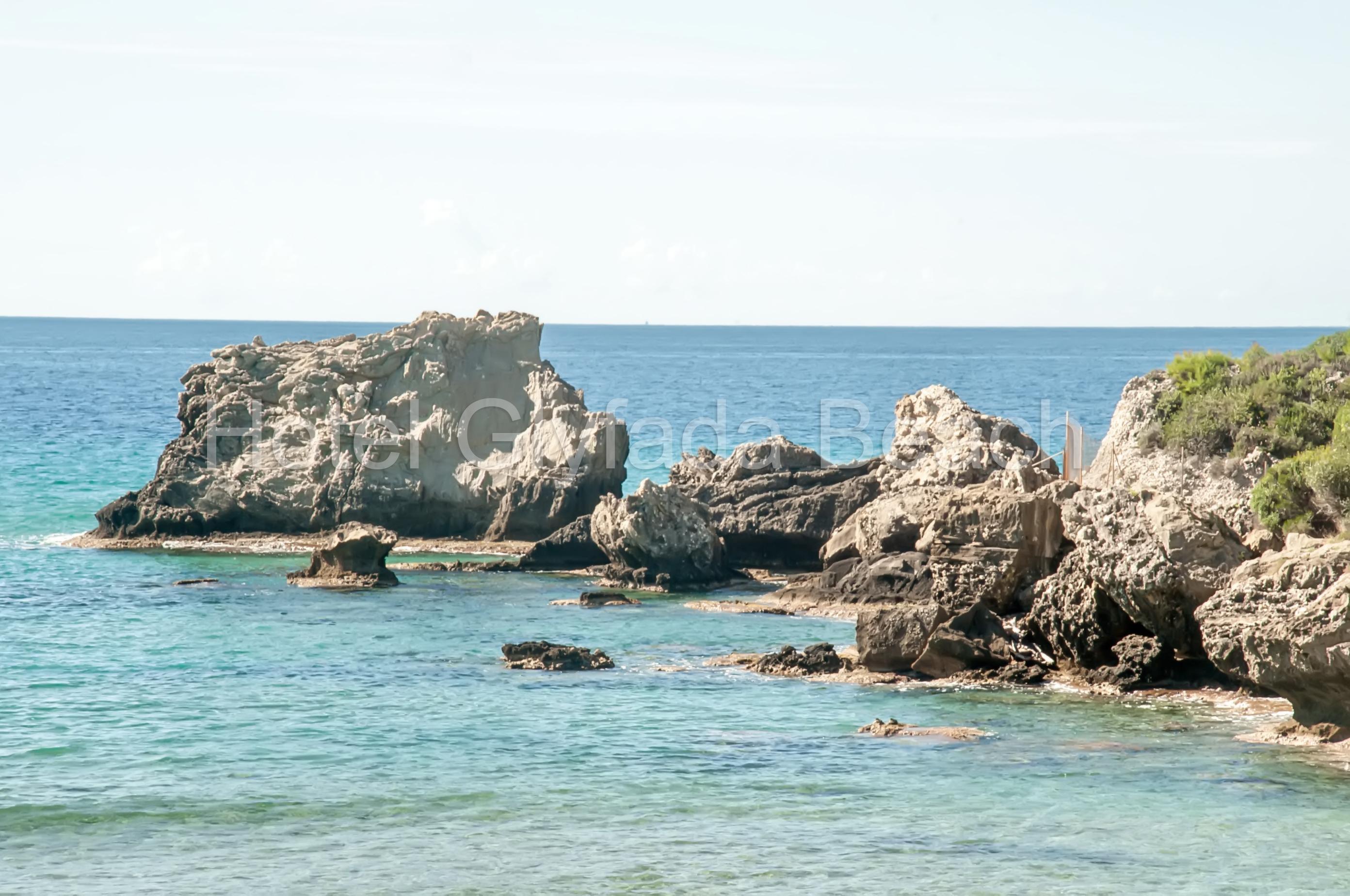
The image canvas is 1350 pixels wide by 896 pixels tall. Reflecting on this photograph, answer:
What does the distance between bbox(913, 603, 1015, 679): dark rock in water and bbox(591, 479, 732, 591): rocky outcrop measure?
1201 cm

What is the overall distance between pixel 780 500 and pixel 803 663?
47.0 ft

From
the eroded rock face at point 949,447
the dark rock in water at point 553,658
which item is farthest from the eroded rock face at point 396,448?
the dark rock in water at point 553,658

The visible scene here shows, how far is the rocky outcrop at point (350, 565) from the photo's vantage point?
39750 millimetres

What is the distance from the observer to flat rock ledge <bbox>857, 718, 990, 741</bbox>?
2392 centimetres

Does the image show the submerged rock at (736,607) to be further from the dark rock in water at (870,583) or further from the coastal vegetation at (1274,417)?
the coastal vegetation at (1274,417)

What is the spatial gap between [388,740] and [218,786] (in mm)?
3177

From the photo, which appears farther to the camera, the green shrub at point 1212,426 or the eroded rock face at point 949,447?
the eroded rock face at point 949,447

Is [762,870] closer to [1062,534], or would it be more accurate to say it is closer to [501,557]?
[1062,534]

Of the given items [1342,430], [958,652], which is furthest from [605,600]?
[1342,430]

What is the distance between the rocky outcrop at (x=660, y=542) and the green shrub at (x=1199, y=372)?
12459 mm

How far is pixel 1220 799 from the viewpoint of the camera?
811 inches

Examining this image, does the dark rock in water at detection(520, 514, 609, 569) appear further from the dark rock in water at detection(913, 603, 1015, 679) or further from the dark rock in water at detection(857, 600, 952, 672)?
the dark rock in water at detection(913, 603, 1015, 679)

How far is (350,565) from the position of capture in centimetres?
4025

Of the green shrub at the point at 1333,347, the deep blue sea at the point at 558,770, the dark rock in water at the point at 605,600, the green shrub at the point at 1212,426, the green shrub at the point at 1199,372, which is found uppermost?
the green shrub at the point at 1333,347
